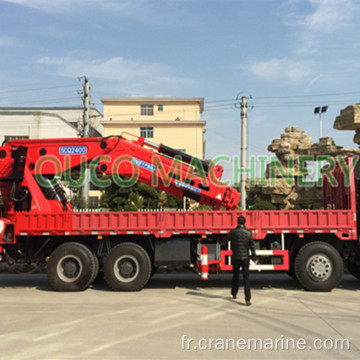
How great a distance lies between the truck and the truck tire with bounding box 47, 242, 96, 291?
0.08ft

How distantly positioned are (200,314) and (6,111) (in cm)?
4511

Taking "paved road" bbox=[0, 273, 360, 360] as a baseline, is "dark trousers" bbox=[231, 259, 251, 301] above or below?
above

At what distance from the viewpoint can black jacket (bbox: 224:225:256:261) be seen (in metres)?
8.10

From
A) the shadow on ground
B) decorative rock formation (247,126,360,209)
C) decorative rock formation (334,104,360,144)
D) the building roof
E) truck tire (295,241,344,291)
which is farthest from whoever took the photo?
the building roof

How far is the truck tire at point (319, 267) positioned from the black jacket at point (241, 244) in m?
1.80

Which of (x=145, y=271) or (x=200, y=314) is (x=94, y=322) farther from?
(x=145, y=271)

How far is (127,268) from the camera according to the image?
952 centimetres

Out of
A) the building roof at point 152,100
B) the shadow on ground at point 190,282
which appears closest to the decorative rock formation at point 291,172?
the shadow on ground at point 190,282

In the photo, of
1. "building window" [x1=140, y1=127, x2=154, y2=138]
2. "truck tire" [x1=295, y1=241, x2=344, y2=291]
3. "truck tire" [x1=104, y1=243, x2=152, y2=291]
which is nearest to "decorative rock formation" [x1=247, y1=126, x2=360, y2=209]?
"truck tire" [x1=295, y1=241, x2=344, y2=291]

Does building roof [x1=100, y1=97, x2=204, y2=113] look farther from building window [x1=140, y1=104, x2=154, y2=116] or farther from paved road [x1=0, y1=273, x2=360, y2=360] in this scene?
paved road [x1=0, y1=273, x2=360, y2=360]

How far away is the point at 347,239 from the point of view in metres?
9.34

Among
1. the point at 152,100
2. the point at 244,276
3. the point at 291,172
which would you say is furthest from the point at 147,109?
the point at 244,276

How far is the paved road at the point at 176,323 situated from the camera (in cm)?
524

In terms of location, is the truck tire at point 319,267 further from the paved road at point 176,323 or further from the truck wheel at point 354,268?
the truck wheel at point 354,268
